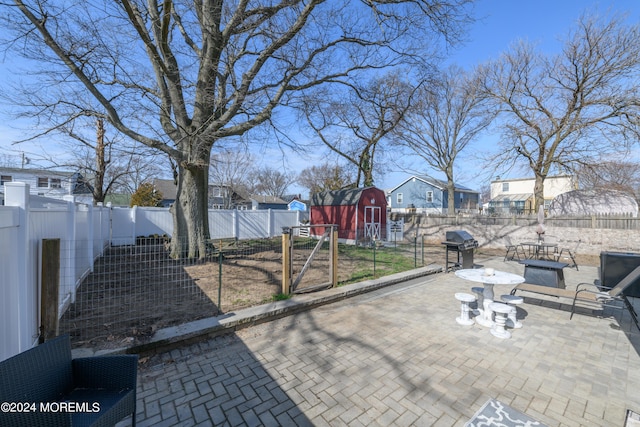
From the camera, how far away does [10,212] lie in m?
2.46

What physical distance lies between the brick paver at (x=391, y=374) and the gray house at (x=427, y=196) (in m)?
27.0

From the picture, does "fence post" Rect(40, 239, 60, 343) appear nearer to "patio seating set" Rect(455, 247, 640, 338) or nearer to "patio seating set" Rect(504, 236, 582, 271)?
"patio seating set" Rect(455, 247, 640, 338)

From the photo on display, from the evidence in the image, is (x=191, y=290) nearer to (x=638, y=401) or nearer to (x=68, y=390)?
(x=68, y=390)

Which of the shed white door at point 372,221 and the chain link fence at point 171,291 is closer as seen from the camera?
the chain link fence at point 171,291

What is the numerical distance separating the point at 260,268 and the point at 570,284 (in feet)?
27.4

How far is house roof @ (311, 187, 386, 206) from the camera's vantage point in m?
15.1

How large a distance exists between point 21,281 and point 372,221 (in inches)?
552

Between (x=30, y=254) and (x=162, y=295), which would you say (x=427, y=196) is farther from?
(x=30, y=254)

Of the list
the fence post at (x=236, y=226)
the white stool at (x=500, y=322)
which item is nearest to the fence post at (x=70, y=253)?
the white stool at (x=500, y=322)

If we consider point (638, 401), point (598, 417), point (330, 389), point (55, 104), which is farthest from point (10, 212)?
point (55, 104)

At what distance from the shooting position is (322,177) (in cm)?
4125

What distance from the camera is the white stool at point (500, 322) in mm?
4061

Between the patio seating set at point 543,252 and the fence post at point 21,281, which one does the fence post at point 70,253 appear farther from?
the patio seating set at point 543,252

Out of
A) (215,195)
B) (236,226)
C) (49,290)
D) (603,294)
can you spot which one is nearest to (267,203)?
(215,195)
